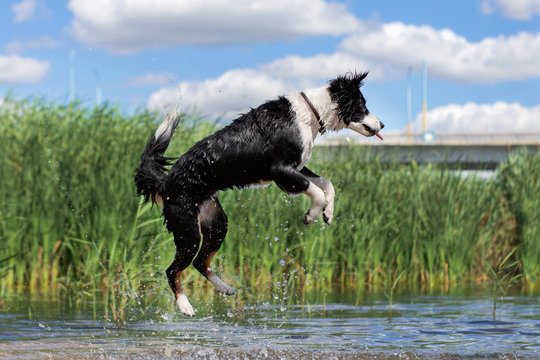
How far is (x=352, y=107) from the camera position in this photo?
18.6 feet

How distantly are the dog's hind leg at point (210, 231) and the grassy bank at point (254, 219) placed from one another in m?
2.26

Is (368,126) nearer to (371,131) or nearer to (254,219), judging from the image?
(371,131)

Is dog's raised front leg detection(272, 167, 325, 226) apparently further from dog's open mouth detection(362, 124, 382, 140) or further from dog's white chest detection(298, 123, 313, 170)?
dog's open mouth detection(362, 124, 382, 140)

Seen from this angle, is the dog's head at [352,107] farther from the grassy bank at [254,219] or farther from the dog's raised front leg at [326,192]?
the grassy bank at [254,219]

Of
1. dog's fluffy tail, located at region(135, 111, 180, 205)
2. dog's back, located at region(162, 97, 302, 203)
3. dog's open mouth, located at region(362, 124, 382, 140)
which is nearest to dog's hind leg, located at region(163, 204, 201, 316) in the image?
dog's back, located at region(162, 97, 302, 203)

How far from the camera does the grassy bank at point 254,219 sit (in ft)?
31.7

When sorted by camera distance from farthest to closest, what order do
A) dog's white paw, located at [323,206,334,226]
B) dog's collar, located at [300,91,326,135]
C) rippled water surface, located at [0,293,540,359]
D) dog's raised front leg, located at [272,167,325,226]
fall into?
rippled water surface, located at [0,293,540,359] → dog's collar, located at [300,91,326,135] → dog's white paw, located at [323,206,334,226] → dog's raised front leg, located at [272,167,325,226]

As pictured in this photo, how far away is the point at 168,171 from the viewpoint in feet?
20.2

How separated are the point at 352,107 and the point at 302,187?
89 centimetres

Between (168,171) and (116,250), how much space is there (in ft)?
A: 10.6

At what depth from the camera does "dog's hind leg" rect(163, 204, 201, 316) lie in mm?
5715

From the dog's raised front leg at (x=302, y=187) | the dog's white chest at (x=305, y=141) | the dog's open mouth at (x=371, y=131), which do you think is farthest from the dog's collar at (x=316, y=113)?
the dog's raised front leg at (x=302, y=187)

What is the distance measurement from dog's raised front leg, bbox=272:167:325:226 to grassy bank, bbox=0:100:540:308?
11.0 feet

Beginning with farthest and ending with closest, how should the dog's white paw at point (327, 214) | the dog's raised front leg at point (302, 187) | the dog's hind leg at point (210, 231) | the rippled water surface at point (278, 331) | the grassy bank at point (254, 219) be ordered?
the grassy bank at point (254, 219) < the rippled water surface at point (278, 331) < the dog's hind leg at point (210, 231) < the dog's white paw at point (327, 214) < the dog's raised front leg at point (302, 187)
